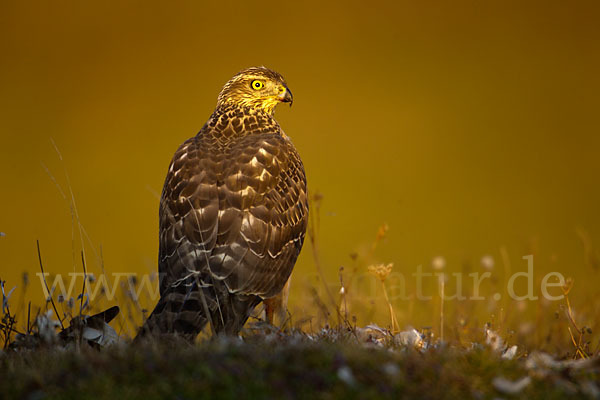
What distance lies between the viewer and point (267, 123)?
25.2 feet

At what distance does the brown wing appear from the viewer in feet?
19.4

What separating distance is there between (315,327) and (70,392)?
3.12m

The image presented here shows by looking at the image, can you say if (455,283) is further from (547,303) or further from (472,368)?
(472,368)

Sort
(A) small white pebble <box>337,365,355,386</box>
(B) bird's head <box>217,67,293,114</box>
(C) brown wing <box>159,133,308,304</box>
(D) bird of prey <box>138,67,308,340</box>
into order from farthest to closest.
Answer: (B) bird's head <box>217,67,293,114</box>
(C) brown wing <box>159,133,308,304</box>
(D) bird of prey <box>138,67,308,340</box>
(A) small white pebble <box>337,365,355,386</box>

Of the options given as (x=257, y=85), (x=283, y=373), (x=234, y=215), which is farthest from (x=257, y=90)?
(x=283, y=373)

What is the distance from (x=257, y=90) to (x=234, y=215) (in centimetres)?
239

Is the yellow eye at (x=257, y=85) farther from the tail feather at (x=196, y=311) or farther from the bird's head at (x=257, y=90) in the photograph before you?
the tail feather at (x=196, y=311)

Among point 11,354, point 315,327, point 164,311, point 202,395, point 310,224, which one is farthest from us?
point 310,224

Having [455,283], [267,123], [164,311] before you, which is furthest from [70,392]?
[455,283]

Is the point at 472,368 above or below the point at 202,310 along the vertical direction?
above

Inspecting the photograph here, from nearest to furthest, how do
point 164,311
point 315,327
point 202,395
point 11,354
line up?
1. point 202,395
2. point 11,354
3. point 164,311
4. point 315,327

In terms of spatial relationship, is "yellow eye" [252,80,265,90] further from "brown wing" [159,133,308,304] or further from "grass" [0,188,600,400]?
"grass" [0,188,600,400]

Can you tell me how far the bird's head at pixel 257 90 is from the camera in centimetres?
796

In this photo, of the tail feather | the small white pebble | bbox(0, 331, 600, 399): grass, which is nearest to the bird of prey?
the tail feather
